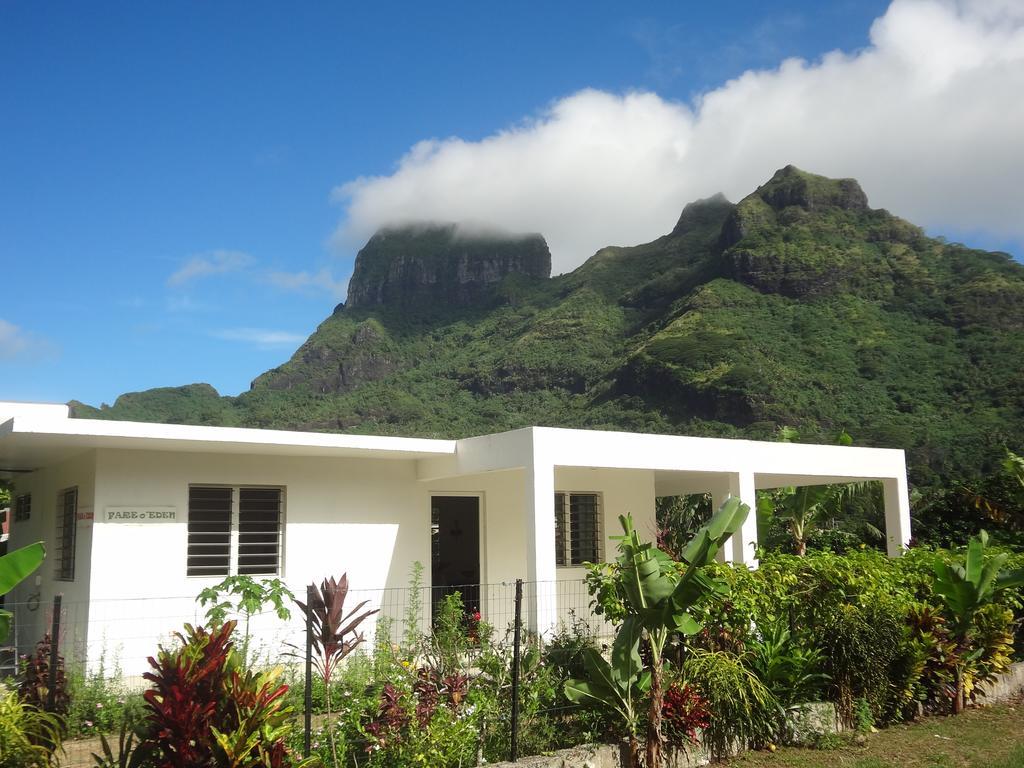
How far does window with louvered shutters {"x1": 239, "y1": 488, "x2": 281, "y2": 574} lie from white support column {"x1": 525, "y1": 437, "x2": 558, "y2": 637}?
3653mm

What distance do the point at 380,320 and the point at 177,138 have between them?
64.1 meters

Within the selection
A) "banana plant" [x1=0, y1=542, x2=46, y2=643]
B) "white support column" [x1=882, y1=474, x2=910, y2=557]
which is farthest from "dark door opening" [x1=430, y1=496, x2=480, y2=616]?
"banana plant" [x1=0, y1=542, x2=46, y2=643]

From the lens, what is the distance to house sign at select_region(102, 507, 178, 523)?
10844mm

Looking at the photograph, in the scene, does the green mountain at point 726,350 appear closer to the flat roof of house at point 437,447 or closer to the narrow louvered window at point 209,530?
the flat roof of house at point 437,447

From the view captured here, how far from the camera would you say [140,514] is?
11.0m

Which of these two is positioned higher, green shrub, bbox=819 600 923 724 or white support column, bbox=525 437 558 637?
white support column, bbox=525 437 558 637

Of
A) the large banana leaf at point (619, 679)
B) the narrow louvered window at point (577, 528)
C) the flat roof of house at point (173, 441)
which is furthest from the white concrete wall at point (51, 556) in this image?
the narrow louvered window at point (577, 528)

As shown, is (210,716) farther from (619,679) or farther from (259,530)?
(259,530)

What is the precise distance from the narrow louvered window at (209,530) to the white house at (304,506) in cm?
2

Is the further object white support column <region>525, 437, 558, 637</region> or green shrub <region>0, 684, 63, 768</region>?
white support column <region>525, 437, 558, 637</region>

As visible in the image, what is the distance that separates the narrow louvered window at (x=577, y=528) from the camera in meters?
14.6

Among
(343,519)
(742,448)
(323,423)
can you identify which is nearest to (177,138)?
(343,519)

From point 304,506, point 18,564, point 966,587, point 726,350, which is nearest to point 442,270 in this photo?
point 726,350

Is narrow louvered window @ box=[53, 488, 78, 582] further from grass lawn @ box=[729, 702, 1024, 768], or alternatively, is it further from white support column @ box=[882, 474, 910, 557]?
white support column @ box=[882, 474, 910, 557]
